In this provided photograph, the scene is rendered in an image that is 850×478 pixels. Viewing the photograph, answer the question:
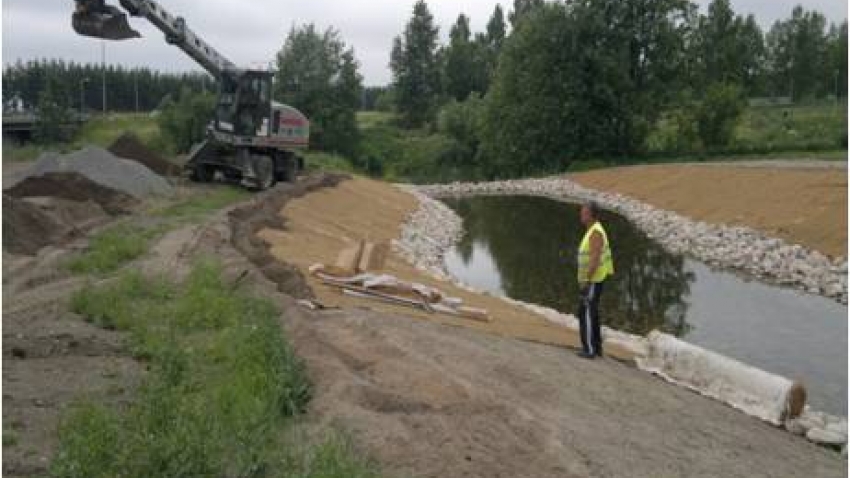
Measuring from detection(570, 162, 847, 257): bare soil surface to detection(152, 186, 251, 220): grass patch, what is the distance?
51.6 feet

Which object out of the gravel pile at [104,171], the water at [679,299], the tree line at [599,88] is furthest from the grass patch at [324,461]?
the tree line at [599,88]

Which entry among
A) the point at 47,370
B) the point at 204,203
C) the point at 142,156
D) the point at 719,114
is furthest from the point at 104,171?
the point at 719,114

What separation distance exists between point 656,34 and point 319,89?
24.2 meters

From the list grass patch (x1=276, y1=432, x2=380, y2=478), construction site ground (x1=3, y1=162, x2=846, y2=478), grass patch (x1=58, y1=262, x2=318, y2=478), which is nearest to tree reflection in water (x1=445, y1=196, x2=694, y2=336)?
construction site ground (x1=3, y1=162, x2=846, y2=478)

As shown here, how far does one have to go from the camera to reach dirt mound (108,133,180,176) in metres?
31.2

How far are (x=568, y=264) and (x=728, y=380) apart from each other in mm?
13137

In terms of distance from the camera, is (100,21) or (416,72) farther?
(416,72)

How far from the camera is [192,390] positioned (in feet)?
24.9

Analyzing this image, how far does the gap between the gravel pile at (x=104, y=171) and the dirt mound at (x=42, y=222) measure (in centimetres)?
382

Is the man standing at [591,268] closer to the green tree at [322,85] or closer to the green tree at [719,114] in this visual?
the green tree at [719,114]

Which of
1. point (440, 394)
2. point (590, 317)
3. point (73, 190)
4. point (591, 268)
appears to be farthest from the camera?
point (73, 190)

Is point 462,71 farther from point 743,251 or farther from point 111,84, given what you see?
point 743,251

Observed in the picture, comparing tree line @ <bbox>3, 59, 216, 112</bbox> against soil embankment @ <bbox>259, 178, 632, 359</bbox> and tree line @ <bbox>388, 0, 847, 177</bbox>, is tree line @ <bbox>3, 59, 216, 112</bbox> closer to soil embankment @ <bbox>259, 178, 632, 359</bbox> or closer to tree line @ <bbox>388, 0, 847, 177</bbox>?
tree line @ <bbox>388, 0, 847, 177</bbox>

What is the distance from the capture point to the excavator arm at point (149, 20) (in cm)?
2062
